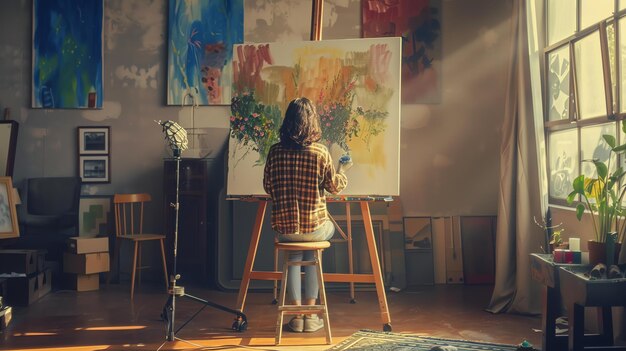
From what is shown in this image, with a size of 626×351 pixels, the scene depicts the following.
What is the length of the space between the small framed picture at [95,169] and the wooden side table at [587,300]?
13.9ft

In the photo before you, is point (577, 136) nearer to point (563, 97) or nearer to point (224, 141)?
point (563, 97)

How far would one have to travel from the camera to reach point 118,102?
619 cm

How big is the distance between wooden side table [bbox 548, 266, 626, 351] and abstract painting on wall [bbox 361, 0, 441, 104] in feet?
9.97

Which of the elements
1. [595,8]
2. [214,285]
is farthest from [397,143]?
[214,285]

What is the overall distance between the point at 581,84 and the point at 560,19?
58 cm

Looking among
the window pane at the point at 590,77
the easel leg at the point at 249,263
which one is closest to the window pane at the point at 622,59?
the window pane at the point at 590,77

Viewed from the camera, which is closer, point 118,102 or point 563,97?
point 563,97

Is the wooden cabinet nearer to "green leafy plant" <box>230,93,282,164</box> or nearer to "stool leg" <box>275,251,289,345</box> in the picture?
"green leafy plant" <box>230,93,282,164</box>

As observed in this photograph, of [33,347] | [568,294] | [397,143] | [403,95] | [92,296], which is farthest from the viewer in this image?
[403,95]

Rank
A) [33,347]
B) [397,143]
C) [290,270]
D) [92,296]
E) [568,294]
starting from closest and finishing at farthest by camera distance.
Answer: [568,294]
[33,347]
[290,270]
[397,143]
[92,296]

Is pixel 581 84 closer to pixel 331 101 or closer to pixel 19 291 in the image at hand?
pixel 331 101

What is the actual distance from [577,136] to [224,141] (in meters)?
3.04

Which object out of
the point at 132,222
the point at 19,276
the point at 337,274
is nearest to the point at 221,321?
the point at 337,274

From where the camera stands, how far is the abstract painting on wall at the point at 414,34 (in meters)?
6.13
